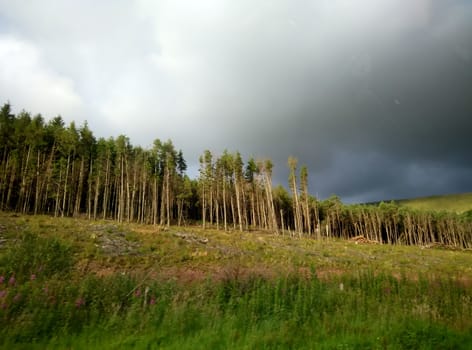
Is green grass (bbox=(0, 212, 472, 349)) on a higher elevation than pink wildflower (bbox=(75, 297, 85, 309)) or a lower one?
lower

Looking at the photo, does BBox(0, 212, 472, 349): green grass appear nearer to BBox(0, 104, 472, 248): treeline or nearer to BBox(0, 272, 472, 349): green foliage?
BBox(0, 272, 472, 349): green foliage

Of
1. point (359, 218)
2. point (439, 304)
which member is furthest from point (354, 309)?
point (359, 218)

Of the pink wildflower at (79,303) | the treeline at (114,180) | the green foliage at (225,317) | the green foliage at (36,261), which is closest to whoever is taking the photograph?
the green foliage at (225,317)

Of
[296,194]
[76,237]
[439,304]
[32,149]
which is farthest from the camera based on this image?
[296,194]

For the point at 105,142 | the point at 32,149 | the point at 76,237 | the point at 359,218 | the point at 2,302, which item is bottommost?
the point at 2,302

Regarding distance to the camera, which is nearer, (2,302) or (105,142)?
(2,302)

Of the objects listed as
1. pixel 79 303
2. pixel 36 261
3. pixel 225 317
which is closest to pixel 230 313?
pixel 225 317

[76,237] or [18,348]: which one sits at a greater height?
[76,237]

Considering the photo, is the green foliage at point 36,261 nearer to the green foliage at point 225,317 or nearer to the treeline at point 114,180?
the green foliage at point 225,317

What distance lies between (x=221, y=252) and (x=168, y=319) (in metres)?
15.1

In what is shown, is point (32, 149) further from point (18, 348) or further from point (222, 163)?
point (18, 348)

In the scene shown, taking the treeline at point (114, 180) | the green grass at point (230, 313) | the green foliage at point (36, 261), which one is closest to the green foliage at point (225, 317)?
the green grass at point (230, 313)

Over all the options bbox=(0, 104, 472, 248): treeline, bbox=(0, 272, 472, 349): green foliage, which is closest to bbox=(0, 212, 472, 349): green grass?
bbox=(0, 272, 472, 349): green foliage

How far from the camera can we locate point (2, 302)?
18.6 ft
